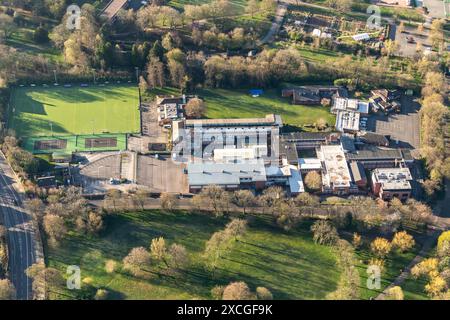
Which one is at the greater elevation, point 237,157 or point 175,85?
point 175,85

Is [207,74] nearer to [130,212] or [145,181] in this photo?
[145,181]

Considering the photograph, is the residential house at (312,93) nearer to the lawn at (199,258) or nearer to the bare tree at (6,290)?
the lawn at (199,258)

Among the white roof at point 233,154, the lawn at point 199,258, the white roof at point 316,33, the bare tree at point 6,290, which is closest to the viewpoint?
the bare tree at point 6,290

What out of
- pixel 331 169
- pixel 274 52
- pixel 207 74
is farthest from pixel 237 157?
pixel 274 52

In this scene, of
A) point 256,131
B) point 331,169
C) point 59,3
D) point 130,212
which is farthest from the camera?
point 59,3

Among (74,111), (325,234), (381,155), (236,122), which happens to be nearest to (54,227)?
(74,111)

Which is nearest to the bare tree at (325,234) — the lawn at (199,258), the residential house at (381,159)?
the lawn at (199,258)

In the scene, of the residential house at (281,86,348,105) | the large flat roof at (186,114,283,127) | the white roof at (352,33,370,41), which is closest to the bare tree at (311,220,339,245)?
the large flat roof at (186,114,283,127)

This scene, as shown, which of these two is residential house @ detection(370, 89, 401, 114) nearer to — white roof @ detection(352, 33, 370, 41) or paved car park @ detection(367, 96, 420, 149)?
paved car park @ detection(367, 96, 420, 149)
